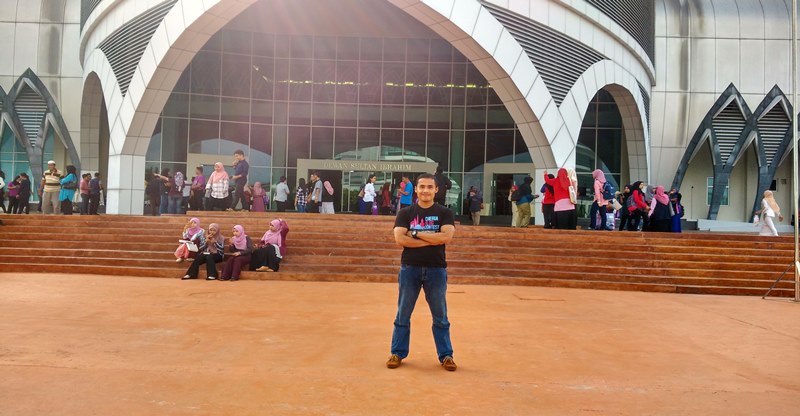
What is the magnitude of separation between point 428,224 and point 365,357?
1.28 metres

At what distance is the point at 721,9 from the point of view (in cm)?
2808

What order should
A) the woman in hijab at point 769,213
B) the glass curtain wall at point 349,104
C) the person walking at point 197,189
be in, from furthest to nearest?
1. the glass curtain wall at point 349,104
2. the person walking at point 197,189
3. the woman in hijab at point 769,213

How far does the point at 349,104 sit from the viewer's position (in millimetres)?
29156

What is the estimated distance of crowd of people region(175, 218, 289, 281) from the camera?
35.2ft

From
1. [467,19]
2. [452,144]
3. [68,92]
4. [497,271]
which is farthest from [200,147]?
[497,271]

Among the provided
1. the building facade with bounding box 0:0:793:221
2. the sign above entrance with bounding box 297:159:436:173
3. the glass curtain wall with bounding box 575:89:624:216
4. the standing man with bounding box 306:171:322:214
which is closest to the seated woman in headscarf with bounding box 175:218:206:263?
the standing man with bounding box 306:171:322:214

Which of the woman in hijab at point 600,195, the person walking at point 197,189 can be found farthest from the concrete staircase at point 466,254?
the person walking at point 197,189

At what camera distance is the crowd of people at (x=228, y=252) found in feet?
35.2

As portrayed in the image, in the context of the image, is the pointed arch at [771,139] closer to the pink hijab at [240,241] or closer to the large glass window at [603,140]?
the large glass window at [603,140]

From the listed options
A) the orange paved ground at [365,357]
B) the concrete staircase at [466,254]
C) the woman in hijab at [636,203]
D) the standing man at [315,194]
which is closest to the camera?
the orange paved ground at [365,357]

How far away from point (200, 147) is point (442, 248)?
25.0 meters

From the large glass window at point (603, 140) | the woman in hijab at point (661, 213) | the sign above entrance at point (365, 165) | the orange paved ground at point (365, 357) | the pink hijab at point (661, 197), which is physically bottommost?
the orange paved ground at point (365, 357)

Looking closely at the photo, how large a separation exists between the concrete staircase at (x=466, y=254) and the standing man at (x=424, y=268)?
650cm

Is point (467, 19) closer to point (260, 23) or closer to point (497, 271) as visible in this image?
point (497, 271)
